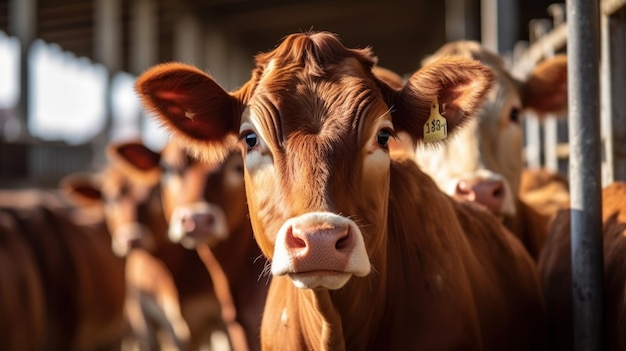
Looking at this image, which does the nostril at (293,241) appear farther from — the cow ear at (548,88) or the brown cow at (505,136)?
the cow ear at (548,88)

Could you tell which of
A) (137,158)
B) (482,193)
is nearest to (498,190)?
(482,193)

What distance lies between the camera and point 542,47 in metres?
7.05

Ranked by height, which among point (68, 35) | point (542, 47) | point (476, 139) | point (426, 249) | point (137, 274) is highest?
point (68, 35)

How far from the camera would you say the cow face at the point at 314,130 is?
2623 millimetres

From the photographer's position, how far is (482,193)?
4617mm

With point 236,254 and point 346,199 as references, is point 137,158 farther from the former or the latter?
point 346,199

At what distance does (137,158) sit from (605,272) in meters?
4.76

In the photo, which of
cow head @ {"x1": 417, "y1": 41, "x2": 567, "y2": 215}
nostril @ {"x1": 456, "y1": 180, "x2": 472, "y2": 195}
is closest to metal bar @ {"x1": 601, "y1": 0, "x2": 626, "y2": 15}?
cow head @ {"x1": 417, "y1": 41, "x2": 567, "y2": 215}

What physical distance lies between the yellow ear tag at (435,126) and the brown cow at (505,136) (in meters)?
1.72

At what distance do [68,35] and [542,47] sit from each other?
57.7 ft

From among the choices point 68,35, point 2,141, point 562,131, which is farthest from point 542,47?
point 68,35

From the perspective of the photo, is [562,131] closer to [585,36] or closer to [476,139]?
[476,139]

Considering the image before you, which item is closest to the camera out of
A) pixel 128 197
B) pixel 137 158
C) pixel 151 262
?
pixel 137 158

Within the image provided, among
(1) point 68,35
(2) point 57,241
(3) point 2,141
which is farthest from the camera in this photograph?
(1) point 68,35
